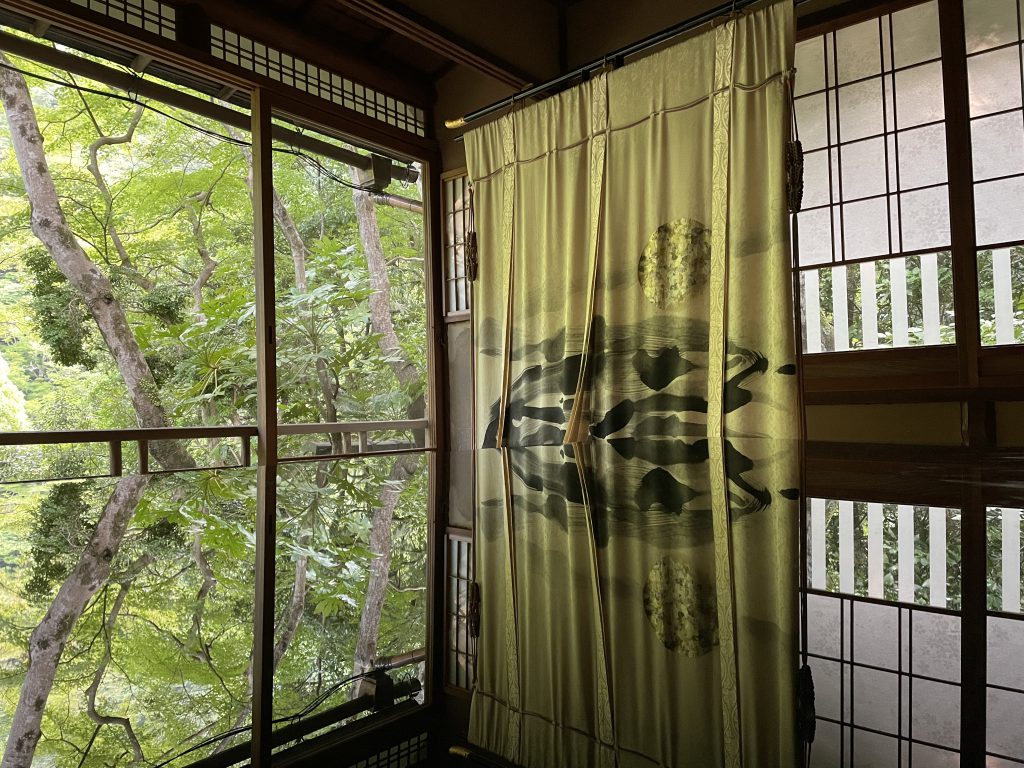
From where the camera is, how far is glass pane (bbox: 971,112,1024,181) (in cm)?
277

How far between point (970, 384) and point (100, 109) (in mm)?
7297

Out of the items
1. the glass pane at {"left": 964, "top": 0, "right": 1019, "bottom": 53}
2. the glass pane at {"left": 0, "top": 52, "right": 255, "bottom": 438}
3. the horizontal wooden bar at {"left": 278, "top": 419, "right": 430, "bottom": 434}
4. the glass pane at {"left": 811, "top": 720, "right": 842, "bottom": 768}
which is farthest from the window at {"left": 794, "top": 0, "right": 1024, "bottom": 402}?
the glass pane at {"left": 0, "top": 52, "right": 255, "bottom": 438}

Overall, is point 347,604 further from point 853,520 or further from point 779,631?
point 853,520

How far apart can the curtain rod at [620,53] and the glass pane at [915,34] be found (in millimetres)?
482

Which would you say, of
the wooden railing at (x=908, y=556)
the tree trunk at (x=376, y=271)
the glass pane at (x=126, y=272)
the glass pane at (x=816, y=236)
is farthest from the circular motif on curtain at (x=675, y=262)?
the tree trunk at (x=376, y=271)

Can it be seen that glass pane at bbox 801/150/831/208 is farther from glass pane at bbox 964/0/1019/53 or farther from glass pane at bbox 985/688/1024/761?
glass pane at bbox 985/688/1024/761

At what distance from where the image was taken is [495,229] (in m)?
3.90

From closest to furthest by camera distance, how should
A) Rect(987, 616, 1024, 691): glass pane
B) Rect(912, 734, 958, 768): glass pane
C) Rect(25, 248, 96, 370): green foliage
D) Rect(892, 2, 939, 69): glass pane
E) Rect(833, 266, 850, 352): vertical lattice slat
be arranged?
Rect(912, 734, 958, 768): glass pane < Rect(987, 616, 1024, 691): glass pane < Rect(892, 2, 939, 69): glass pane < Rect(833, 266, 850, 352): vertical lattice slat < Rect(25, 248, 96, 370): green foliage

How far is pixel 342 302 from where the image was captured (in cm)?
748

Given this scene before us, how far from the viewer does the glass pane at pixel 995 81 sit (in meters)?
2.76

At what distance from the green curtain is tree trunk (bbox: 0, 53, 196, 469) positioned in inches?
165

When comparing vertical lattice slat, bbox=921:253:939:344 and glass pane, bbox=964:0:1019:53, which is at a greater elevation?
glass pane, bbox=964:0:1019:53

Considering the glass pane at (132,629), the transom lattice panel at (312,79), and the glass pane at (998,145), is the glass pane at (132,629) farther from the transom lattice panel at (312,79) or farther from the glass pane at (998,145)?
the glass pane at (998,145)

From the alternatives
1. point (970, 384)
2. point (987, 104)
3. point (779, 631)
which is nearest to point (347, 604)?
point (779, 631)
